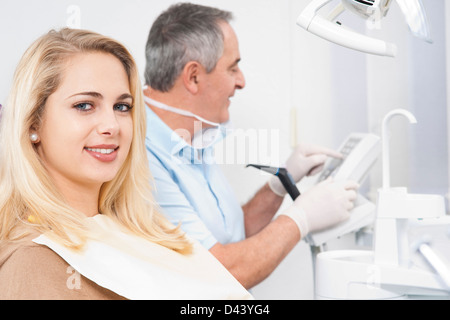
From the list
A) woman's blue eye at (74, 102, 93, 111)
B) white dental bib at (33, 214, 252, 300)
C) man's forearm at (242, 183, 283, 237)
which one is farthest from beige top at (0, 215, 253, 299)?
man's forearm at (242, 183, 283, 237)

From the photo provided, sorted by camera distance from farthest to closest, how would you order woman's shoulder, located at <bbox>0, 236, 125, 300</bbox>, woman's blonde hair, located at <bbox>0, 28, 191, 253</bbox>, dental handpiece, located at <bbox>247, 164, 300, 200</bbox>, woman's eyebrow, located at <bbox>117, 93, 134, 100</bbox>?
dental handpiece, located at <bbox>247, 164, 300, 200</bbox> → woman's eyebrow, located at <bbox>117, 93, 134, 100</bbox> → woman's blonde hair, located at <bbox>0, 28, 191, 253</bbox> → woman's shoulder, located at <bbox>0, 236, 125, 300</bbox>

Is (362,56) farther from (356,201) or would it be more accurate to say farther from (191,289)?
(191,289)

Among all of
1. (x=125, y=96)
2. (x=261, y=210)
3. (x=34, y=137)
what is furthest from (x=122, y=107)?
(x=261, y=210)

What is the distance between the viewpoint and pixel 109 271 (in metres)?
0.85

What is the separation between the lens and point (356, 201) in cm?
132

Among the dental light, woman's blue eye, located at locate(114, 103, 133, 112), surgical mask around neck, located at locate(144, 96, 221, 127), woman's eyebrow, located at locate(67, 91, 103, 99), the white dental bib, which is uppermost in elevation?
the dental light

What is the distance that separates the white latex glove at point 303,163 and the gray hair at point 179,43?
0.36 m

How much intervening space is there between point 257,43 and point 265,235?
57 centimetres

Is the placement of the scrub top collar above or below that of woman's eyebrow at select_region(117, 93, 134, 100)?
below

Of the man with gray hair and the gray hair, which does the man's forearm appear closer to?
the man with gray hair

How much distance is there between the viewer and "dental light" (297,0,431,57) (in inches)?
31.4

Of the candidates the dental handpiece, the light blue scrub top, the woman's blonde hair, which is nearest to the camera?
the woman's blonde hair

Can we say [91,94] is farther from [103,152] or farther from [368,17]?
[368,17]

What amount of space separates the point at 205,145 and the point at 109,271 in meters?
0.62
